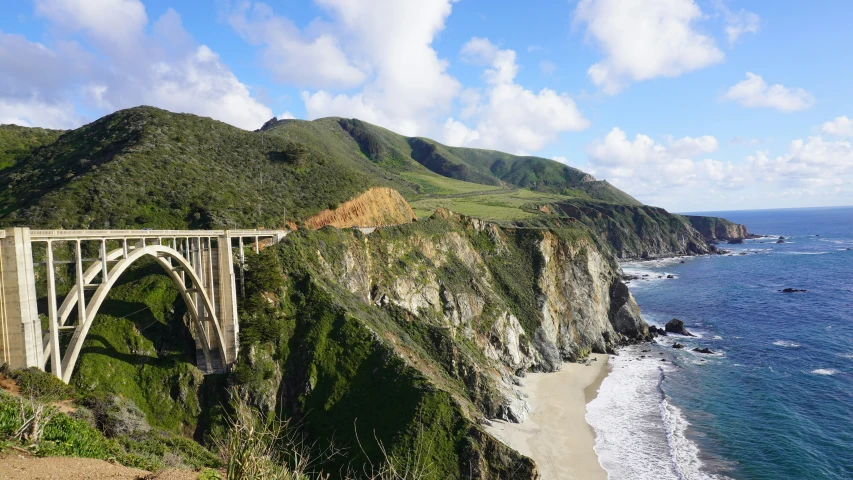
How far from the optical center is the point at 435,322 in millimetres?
51844

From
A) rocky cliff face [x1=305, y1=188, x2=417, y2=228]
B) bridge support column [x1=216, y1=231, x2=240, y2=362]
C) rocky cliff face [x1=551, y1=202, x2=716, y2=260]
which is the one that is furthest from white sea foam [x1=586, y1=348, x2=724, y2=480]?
rocky cliff face [x1=551, y1=202, x2=716, y2=260]

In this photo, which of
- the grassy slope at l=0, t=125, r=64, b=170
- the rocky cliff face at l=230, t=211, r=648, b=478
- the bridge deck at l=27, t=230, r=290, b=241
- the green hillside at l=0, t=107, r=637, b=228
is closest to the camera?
the bridge deck at l=27, t=230, r=290, b=241

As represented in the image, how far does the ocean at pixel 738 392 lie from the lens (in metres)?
35.7

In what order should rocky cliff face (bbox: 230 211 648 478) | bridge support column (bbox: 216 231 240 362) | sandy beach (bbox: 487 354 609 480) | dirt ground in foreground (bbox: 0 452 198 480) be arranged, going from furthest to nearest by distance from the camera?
sandy beach (bbox: 487 354 609 480), bridge support column (bbox: 216 231 240 362), rocky cliff face (bbox: 230 211 648 478), dirt ground in foreground (bbox: 0 452 198 480)

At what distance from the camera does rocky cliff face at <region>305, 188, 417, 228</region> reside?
187 feet

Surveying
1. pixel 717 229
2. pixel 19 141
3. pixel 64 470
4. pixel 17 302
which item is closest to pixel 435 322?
pixel 17 302

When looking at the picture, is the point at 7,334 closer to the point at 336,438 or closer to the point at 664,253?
the point at 336,438

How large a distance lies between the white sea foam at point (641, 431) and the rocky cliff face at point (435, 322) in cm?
775

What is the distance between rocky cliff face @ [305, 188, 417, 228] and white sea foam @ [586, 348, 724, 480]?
115 ft

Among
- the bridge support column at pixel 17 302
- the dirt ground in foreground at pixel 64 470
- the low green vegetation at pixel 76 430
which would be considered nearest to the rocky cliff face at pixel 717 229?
the low green vegetation at pixel 76 430

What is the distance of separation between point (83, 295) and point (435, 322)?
1432 inches

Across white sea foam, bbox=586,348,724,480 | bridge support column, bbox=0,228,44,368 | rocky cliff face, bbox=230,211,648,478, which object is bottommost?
white sea foam, bbox=586,348,724,480

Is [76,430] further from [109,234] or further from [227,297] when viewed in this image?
[227,297]

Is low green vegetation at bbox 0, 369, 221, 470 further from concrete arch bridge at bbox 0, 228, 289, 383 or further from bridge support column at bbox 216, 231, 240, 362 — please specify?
bridge support column at bbox 216, 231, 240, 362
